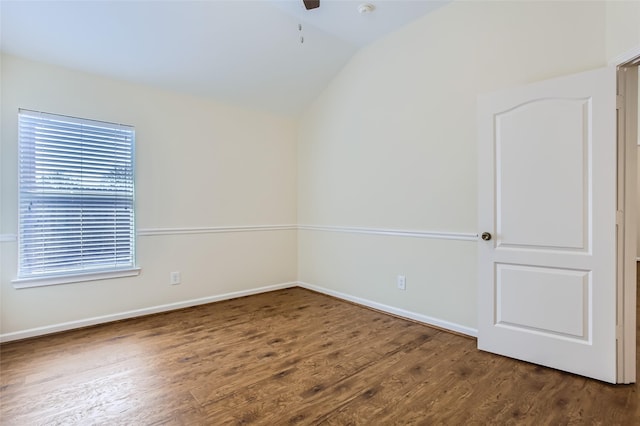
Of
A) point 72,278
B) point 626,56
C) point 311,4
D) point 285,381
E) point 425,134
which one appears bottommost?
point 285,381

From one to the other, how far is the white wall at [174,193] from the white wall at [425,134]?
75 cm

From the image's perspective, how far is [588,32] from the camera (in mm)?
2150

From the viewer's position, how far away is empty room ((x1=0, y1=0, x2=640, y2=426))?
6.46ft

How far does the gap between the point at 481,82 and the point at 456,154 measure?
62 cm

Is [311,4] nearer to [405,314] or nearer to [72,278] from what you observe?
[405,314]

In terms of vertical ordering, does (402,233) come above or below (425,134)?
below

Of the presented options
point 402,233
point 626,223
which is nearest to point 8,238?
point 402,233

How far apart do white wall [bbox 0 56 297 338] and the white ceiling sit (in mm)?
206

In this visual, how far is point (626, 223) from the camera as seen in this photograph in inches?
78.2

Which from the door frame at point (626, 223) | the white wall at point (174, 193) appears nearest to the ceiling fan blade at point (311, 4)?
the white wall at point (174, 193)

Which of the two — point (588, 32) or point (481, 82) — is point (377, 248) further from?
point (588, 32)

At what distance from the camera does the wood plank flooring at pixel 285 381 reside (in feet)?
5.57

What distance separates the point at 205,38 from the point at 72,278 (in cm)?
252

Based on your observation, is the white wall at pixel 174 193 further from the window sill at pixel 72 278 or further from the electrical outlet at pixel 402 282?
the electrical outlet at pixel 402 282
